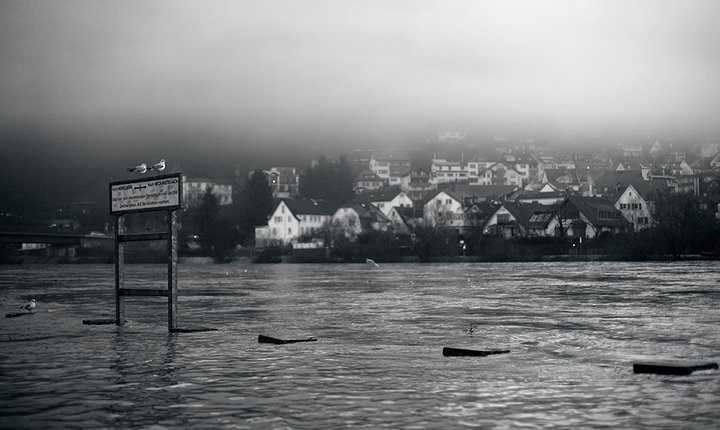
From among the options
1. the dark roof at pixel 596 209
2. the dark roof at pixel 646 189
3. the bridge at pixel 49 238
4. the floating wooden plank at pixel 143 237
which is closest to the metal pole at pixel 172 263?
the floating wooden plank at pixel 143 237

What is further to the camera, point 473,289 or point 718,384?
point 473,289

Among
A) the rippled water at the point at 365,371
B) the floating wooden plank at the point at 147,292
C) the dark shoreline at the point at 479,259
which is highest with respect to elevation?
the floating wooden plank at the point at 147,292

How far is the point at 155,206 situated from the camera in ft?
70.1

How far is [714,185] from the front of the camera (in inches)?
5930

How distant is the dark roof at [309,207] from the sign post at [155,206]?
132829mm

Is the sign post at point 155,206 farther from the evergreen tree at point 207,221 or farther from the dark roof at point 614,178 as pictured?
the dark roof at point 614,178

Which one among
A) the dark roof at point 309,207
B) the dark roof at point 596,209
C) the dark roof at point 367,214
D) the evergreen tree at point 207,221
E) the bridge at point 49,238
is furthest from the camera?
the dark roof at point 309,207

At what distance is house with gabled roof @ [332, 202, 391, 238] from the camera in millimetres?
142212

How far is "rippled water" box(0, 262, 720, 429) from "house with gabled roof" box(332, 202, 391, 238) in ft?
358

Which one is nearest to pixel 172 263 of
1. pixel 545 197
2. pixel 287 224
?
pixel 287 224

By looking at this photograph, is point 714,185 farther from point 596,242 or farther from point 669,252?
point 669,252

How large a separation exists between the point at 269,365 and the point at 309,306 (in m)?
16.5

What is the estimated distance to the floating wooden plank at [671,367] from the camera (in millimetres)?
13445

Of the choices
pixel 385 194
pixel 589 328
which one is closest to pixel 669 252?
pixel 589 328
